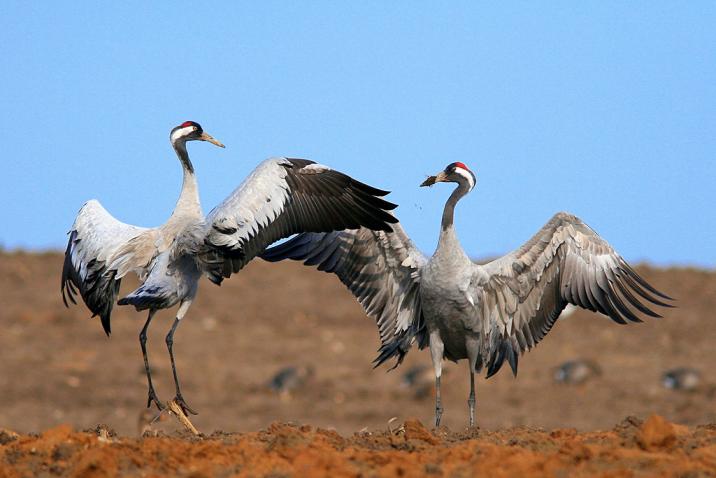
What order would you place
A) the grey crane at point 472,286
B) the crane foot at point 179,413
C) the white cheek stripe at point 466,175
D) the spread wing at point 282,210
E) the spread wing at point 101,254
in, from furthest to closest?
the white cheek stripe at point 466,175 → the spread wing at point 101,254 → the grey crane at point 472,286 → the spread wing at point 282,210 → the crane foot at point 179,413

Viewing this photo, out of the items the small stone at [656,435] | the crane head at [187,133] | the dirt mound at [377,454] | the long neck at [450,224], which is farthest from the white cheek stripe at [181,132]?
the small stone at [656,435]

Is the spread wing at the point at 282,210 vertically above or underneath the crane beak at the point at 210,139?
underneath

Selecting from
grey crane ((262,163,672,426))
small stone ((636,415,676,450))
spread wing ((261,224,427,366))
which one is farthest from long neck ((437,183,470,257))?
small stone ((636,415,676,450))

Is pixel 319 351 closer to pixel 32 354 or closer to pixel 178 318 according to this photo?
pixel 32 354

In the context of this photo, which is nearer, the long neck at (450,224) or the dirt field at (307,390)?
the dirt field at (307,390)

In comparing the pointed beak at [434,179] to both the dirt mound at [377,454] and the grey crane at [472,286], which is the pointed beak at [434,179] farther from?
the dirt mound at [377,454]

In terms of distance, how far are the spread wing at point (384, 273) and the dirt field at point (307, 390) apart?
1.42 metres

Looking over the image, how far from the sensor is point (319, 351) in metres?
23.6

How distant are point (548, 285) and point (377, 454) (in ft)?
13.2

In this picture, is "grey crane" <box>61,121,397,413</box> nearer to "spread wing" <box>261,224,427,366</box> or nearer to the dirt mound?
"spread wing" <box>261,224,427,366</box>

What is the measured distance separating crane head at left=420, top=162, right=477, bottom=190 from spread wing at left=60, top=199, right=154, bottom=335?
272 cm

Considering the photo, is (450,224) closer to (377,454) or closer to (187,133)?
(187,133)

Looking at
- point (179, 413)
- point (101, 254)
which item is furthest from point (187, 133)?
point (179, 413)

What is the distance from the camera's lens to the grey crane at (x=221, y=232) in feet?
31.8
